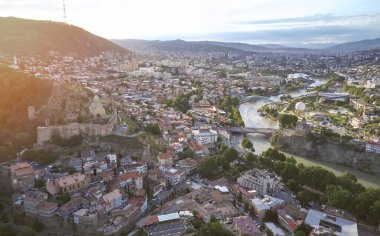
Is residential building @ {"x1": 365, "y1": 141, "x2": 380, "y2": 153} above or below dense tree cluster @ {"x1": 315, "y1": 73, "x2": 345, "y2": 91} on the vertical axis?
above

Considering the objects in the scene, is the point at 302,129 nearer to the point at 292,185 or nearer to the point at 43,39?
the point at 292,185

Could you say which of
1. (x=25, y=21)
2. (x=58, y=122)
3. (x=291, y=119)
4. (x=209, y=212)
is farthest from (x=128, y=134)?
(x=25, y=21)

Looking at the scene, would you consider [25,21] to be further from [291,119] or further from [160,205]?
[160,205]

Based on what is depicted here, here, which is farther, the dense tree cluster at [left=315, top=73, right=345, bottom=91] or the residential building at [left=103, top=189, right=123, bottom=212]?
the dense tree cluster at [left=315, top=73, right=345, bottom=91]

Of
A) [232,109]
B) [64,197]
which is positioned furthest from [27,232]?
[232,109]

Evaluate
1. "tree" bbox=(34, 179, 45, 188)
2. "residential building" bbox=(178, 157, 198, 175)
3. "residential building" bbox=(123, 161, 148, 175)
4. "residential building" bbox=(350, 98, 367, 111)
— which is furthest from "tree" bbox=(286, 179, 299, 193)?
"residential building" bbox=(350, 98, 367, 111)

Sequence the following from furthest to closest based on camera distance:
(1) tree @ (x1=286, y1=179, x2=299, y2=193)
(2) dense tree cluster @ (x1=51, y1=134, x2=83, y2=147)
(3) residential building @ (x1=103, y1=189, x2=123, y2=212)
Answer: (2) dense tree cluster @ (x1=51, y1=134, x2=83, y2=147), (1) tree @ (x1=286, y1=179, x2=299, y2=193), (3) residential building @ (x1=103, y1=189, x2=123, y2=212)

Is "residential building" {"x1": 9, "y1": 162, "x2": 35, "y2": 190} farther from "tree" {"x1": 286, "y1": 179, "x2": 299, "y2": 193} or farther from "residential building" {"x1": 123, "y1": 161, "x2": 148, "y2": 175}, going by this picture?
"tree" {"x1": 286, "y1": 179, "x2": 299, "y2": 193}

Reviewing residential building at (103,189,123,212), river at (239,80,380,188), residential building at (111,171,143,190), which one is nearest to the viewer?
residential building at (103,189,123,212)
